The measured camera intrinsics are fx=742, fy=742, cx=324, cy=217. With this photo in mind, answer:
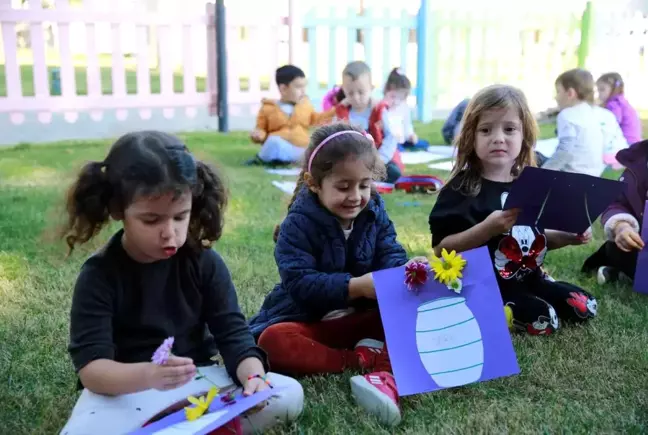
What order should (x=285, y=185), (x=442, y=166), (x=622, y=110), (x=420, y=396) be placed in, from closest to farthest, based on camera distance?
(x=420, y=396)
(x=285, y=185)
(x=442, y=166)
(x=622, y=110)

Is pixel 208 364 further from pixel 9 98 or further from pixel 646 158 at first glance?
pixel 9 98

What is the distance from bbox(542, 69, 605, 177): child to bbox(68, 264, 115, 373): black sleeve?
351 cm

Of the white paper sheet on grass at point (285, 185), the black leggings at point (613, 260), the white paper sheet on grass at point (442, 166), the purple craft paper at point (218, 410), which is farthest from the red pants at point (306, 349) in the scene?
the white paper sheet on grass at point (442, 166)

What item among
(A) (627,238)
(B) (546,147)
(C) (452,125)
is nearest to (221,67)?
(C) (452,125)

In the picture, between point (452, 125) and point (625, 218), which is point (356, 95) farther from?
point (625, 218)

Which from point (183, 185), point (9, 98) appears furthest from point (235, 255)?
point (9, 98)

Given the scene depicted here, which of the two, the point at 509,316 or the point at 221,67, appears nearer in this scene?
the point at 509,316

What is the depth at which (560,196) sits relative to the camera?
6.75 ft

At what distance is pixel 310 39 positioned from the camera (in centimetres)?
834

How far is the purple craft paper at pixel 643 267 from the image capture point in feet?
8.75

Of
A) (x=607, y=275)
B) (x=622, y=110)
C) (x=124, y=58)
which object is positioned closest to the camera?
(x=607, y=275)

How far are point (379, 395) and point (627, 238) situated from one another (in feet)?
3.91

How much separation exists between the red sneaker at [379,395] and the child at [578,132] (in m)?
3.00

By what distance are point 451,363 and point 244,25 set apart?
6.45 meters
